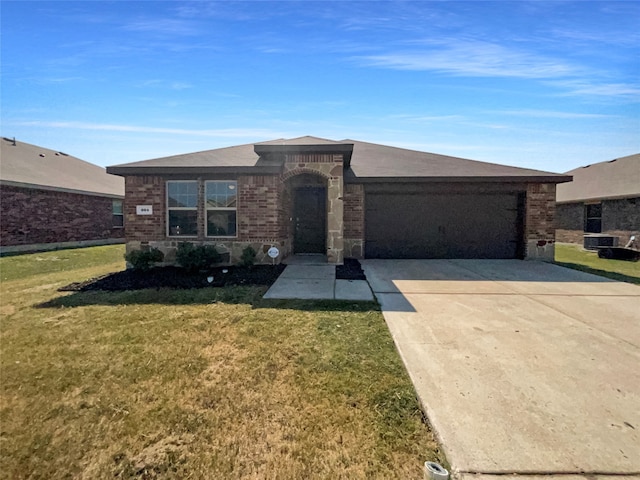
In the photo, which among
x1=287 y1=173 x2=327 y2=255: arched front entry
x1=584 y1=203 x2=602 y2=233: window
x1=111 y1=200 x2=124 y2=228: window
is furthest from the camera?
x1=111 y1=200 x2=124 y2=228: window

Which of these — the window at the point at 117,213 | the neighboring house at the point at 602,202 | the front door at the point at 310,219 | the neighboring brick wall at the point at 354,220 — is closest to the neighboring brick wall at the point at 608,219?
the neighboring house at the point at 602,202

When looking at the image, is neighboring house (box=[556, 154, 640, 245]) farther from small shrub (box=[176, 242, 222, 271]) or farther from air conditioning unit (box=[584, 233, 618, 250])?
small shrub (box=[176, 242, 222, 271])

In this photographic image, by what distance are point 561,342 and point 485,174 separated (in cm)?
732

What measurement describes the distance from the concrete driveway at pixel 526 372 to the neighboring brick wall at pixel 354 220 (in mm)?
4127

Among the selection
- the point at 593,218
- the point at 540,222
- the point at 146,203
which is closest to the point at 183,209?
the point at 146,203

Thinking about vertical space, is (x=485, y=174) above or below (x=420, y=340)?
above

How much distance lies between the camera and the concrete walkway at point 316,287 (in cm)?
587

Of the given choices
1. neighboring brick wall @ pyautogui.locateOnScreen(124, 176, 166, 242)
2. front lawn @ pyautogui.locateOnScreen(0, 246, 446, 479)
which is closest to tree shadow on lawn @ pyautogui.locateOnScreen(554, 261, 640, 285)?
front lawn @ pyautogui.locateOnScreen(0, 246, 446, 479)

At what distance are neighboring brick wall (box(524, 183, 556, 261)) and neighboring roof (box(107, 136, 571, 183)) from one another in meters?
0.42

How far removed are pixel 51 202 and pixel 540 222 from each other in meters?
20.5

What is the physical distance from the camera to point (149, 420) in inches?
99.7

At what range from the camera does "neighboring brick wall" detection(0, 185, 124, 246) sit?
13.1 m

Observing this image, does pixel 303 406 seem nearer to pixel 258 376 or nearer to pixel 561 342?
pixel 258 376

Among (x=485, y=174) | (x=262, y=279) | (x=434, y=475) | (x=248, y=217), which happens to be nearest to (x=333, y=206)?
(x=248, y=217)
